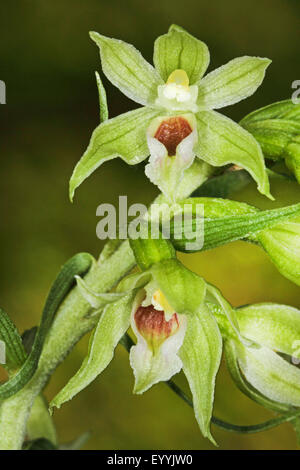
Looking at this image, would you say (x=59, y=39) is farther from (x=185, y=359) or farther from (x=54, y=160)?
(x=185, y=359)

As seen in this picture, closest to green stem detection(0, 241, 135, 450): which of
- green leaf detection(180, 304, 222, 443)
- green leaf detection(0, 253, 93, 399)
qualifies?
green leaf detection(0, 253, 93, 399)

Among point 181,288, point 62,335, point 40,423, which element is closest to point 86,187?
point 40,423

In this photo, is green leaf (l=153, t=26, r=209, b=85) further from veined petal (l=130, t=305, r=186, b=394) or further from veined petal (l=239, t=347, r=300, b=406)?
veined petal (l=239, t=347, r=300, b=406)

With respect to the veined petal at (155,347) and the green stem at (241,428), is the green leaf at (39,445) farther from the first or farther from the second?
the veined petal at (155,347)

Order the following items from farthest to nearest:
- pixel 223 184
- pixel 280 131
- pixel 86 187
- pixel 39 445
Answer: pixel 86 187 → pixel 39 445 → pixel 223 184 → pixel 280 131

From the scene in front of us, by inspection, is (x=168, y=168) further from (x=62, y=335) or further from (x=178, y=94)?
(x=62, y=335)

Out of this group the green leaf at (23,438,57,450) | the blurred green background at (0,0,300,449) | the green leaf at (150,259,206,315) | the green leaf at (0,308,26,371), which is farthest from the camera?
the blurred green background at (0,0,300,449)
